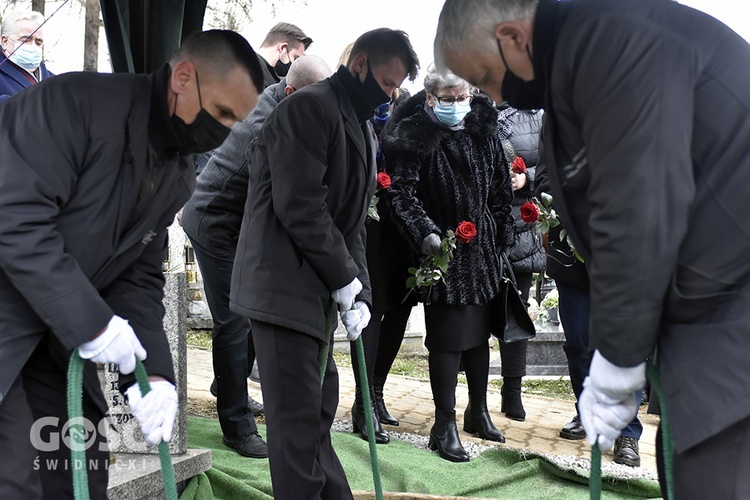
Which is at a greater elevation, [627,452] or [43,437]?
[43,437]

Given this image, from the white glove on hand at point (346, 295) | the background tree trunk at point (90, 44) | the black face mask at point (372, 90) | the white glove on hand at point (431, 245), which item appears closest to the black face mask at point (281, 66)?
the white glove on hand at point (431, 245)

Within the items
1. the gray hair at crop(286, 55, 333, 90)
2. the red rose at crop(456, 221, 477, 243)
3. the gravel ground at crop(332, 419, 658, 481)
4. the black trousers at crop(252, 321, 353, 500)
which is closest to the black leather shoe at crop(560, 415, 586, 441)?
the gravel ground at crop(332, 419, 658, 481)

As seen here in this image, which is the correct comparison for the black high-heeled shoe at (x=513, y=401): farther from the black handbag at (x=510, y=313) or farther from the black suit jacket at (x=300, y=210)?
the black suit jacket at (x=300, y=210)

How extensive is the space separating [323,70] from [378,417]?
2.20 metres

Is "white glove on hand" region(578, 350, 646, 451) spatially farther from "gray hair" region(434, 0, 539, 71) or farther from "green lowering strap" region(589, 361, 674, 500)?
"gray hair" region(434, 0, 539, 71)

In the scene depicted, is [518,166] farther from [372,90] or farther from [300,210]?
[300,210]

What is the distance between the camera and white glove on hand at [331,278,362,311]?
10.6 feet

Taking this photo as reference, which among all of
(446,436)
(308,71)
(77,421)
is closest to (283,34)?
(308,71)

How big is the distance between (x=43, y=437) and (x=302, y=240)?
1139mm

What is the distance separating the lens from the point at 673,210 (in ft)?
5.39

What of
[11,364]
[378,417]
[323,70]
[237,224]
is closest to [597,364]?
[11,364]

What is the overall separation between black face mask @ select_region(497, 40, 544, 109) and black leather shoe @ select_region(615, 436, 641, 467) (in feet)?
9.91

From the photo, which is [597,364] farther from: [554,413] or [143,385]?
[554,413]

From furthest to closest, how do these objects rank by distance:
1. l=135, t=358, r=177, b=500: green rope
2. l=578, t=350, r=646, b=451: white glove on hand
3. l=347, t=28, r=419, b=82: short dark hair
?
l=347, t=28, r=419, b=82: short dark hair
l=135, t=358, r=177, b=500: green rope
l=578, t=350, r=646, b=451: white glove on hand
